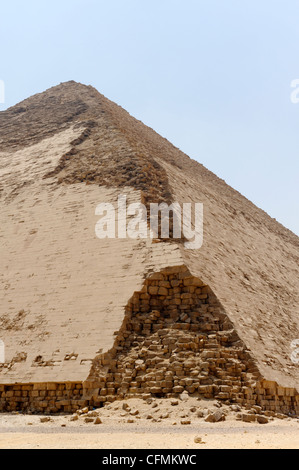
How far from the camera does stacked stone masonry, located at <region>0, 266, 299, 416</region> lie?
27.6 feet

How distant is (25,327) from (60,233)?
94.4 inches

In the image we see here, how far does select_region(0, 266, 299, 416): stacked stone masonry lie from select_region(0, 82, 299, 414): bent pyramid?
19mm

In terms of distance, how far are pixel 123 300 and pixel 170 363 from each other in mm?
1414

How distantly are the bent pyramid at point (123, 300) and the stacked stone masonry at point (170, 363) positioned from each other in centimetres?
2

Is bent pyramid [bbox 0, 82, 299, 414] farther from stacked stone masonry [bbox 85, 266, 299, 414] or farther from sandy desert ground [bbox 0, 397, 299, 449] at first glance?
sandy desert ground [bbox 0, 397, 299, 449]

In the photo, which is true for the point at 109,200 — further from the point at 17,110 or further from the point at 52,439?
the point at 17,110

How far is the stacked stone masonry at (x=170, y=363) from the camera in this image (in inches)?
331

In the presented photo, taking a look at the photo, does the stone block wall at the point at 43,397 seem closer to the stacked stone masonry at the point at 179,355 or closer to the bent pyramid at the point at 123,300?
the bent pyramid at the point at 123,300

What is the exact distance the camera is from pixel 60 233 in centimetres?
1173

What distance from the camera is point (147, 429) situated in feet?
22.6

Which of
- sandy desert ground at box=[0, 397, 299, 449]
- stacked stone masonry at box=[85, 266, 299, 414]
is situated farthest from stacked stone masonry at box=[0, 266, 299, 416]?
sandy desert ground at box=[0, 397, 299, 449]

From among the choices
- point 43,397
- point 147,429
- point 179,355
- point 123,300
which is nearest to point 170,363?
point 179,355

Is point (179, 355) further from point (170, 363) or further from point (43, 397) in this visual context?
point (43, 397)
